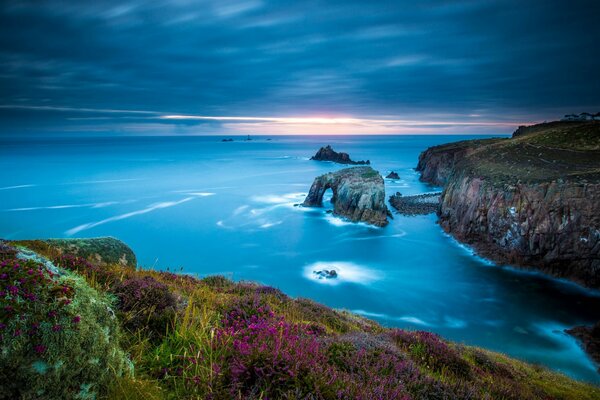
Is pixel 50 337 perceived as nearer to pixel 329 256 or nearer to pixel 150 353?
pixel 150 353

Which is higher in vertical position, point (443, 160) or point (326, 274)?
point (443, 160)

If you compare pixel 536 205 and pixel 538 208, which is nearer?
pixel 538 208

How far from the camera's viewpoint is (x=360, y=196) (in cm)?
5856

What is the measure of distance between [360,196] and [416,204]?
18.4 meters

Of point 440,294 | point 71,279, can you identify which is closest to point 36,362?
point 71,279

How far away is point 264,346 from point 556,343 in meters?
29.0

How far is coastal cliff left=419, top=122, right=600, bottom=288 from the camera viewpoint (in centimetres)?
3366

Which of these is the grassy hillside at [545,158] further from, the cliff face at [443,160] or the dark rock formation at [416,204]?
the cliff face at [443,160]

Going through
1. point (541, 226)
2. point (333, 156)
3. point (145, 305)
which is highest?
point (333, 156)

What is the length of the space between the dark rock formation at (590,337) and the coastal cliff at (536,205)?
8.61 m

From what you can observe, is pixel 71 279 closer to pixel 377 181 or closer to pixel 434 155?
pixel 377 181

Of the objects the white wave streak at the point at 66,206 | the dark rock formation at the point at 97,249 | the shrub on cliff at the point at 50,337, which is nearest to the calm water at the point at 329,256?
the white wave streak at the point at 66,206

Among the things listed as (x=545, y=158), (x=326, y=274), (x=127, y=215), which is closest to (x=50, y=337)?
(x=326, y=274)

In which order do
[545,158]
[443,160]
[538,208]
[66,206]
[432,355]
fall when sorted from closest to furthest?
[432,355] < [538,208] < [545,158] < [66,206] < [443,160]
